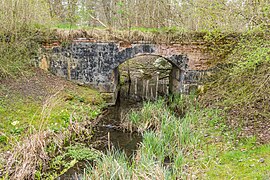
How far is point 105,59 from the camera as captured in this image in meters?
9.79

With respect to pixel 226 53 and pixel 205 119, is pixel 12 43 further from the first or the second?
pixel 226 53

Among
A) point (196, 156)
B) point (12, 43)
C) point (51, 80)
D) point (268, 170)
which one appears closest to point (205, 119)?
point (196, 156)

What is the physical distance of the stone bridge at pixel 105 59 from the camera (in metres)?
9.69

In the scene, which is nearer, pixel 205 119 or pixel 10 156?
pixel 10 156

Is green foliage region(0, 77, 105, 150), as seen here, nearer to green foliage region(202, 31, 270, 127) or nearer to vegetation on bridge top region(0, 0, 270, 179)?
→ vegetation on bridge top region(0, 0, 270, 179)

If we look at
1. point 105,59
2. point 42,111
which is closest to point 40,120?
point 42,111

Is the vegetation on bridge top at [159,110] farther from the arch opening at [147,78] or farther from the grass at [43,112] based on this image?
the arch opening at [147,78]

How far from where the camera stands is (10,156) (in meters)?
5.15

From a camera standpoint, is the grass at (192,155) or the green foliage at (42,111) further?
the green foliage at (42,111)

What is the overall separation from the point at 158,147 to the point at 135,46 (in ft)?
16.2

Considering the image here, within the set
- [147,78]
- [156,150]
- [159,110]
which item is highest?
[159,110]

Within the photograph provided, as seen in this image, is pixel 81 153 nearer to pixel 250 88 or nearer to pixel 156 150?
pixel 156 150

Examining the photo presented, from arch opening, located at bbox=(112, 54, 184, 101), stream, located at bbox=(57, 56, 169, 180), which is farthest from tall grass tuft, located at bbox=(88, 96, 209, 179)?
arch opening, located at bbox=(112, 54, 184, 101)

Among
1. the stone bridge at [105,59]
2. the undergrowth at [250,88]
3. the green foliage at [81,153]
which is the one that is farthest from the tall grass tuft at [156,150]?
the stone bridge at [105,59]
